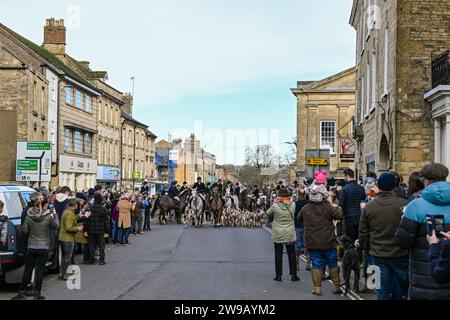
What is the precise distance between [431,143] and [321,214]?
31.3 feet

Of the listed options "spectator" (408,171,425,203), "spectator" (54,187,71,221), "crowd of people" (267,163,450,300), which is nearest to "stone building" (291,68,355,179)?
"crowd of people" (267,163,450,300)

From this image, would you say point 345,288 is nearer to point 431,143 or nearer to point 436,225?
point 436,225

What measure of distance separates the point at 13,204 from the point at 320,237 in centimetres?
616

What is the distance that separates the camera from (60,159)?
43094 mm

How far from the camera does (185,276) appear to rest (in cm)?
1265

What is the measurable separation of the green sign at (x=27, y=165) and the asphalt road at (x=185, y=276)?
7.70 meters

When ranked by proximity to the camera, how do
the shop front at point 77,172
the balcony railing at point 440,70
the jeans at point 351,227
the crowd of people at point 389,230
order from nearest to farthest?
the crowd of people at point 389,230 < the jeans at point 351,227 < the balcony railing at point 440,70 < the shop front at point 77,172

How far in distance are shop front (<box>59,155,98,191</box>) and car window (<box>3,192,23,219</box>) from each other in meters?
29.6

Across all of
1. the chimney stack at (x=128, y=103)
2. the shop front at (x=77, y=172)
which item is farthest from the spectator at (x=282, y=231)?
the chimney stack at (x=128, y=103)

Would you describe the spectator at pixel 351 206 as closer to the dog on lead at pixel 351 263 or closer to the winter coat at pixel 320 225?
the winter coat at pixel 320 225

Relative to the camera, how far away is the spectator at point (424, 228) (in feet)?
18.4

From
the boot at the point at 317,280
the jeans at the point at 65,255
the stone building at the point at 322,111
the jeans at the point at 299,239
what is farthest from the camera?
the stone building at the point at 322,111

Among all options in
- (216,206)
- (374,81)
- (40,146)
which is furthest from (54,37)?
(374,81)
